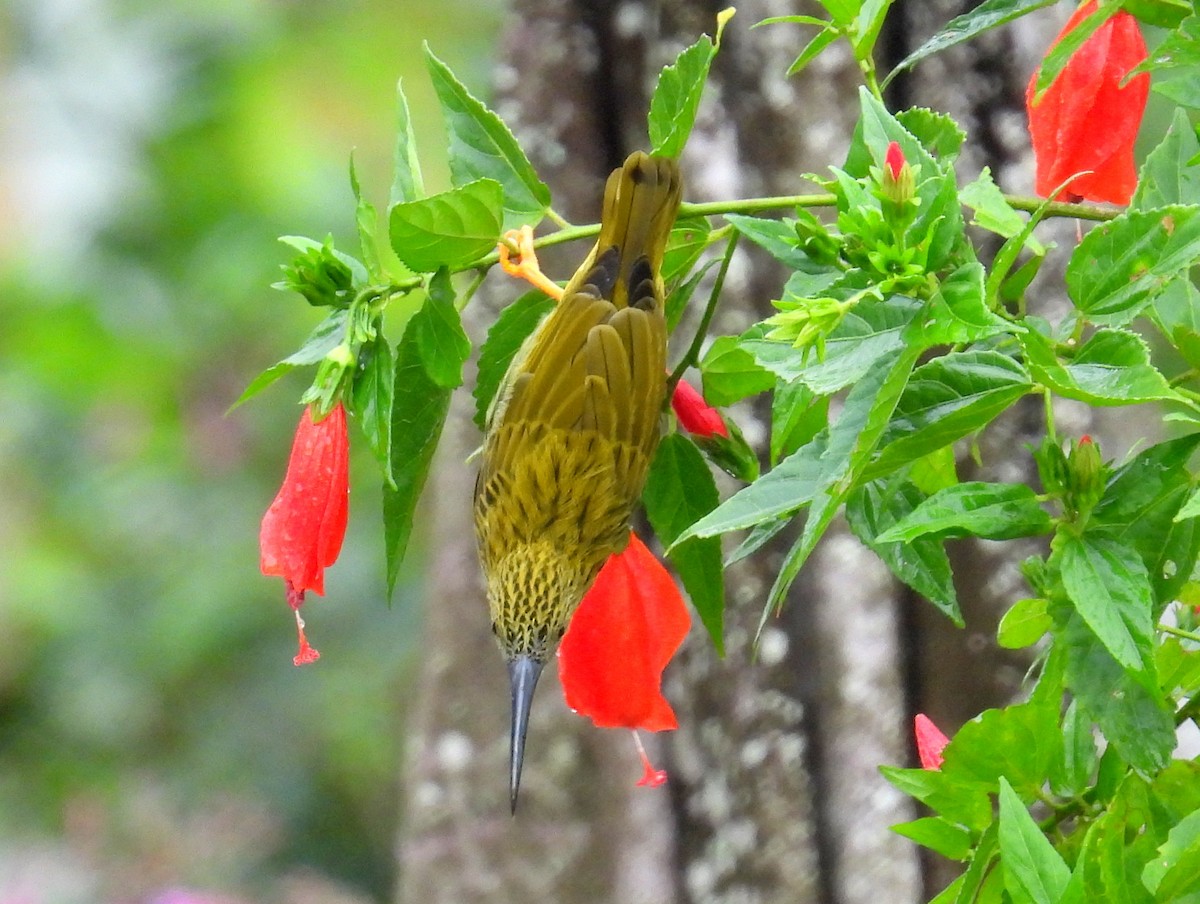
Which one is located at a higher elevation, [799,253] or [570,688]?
[799,253]

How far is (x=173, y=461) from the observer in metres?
2.48

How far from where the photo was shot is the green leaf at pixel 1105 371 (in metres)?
0.46

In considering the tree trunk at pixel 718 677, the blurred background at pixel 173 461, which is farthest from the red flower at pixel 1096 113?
the blurred background at pixel 173 461

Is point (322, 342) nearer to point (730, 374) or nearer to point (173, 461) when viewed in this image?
point (730, 374)

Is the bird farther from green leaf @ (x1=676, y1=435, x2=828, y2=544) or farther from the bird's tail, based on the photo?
green leaf @ (x1=676, y1=435, x2=828, y2=544)

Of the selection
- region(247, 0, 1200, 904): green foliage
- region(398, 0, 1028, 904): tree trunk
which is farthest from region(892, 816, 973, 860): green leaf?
region(398, 0, 1028, 904): tree trunk

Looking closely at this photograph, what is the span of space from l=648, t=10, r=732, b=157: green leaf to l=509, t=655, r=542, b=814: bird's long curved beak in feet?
1.28

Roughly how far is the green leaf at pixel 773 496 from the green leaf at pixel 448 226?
0.18 m

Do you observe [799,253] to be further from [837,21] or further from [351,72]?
[351,72]

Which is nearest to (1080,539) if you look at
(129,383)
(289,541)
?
(289,541)

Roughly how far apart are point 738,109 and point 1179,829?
1.06 meters

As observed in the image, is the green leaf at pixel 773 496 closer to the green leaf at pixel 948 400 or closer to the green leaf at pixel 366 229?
the green leaf at pixel 948 400

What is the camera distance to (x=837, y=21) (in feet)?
2.15

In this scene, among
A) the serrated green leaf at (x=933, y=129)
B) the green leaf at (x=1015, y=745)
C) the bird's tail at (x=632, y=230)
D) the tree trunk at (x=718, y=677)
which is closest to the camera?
the green leaf at (x=1015, y=745)
